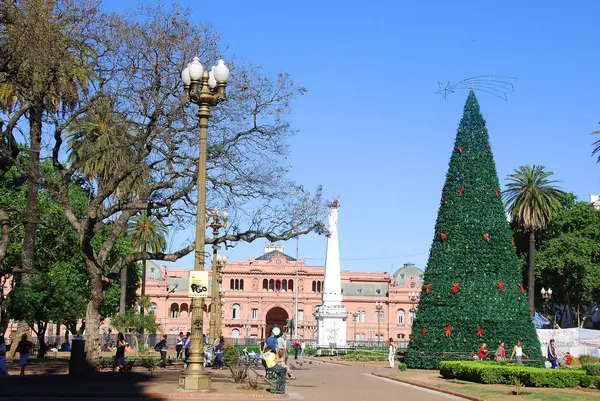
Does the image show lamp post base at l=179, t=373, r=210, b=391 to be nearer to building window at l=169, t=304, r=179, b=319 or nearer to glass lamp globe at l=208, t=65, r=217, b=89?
glass lamp globe at l=208, t=65, r=217, b=89

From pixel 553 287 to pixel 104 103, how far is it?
5276cm

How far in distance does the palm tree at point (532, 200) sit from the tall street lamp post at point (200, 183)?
43.6m

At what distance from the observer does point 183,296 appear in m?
115

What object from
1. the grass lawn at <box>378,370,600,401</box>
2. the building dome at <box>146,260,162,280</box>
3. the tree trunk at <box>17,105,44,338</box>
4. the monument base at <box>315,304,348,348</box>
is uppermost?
the building dome at <box>146,260,162,280</box>

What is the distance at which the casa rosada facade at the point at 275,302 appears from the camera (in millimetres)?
113375

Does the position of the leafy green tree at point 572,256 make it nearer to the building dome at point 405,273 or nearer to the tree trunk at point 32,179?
the tree trunk at point 32,179

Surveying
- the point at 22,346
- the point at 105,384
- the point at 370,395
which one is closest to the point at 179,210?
the point at 22,346

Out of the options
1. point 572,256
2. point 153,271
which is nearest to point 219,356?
point 572,256

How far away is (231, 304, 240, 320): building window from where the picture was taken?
4503 inches

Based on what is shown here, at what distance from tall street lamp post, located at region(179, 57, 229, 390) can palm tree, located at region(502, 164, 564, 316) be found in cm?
4363

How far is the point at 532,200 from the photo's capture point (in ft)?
195

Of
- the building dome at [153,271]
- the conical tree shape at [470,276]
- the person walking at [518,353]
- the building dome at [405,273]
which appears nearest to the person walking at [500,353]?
the person walking at [518,353]

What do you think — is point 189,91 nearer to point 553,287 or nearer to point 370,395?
point 370,395

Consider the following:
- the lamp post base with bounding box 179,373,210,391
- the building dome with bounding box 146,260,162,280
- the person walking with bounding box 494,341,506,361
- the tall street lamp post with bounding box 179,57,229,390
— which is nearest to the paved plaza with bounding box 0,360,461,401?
the lamp post base with bounding box 179,373,210,391
